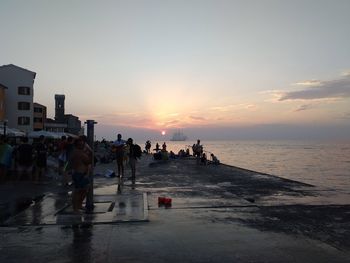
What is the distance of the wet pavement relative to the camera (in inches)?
282

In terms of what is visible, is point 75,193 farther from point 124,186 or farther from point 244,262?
point 124,186

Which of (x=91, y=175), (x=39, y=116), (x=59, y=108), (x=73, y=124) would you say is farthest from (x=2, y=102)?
(x=91, y=175)

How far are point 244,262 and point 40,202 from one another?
303 inches

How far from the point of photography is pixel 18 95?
80062 millimetres

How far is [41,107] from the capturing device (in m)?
96.3

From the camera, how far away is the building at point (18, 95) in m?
78.8

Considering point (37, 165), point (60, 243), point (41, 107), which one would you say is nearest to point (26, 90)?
point (41, 107)

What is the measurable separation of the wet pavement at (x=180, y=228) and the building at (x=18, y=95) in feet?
221

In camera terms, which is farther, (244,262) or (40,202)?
(40,202)

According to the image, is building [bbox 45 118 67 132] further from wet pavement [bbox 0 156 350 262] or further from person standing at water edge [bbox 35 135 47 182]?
wet pavement [bbox 0 156 350 262]

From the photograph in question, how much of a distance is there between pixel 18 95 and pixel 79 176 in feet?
242

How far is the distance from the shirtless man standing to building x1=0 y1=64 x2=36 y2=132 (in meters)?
71.3

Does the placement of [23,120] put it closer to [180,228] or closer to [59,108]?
[59,108]

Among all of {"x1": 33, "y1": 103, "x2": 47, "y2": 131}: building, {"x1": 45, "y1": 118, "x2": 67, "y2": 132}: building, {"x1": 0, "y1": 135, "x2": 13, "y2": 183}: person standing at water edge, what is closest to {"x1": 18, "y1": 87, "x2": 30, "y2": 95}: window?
{"x1": 33, "y1": 103, "x2": 47, "y2": 131}: building
